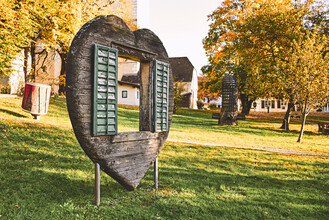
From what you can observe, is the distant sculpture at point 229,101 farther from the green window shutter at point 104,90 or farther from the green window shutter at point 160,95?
the green window shutter at point 104,90

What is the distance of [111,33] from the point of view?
4336mm

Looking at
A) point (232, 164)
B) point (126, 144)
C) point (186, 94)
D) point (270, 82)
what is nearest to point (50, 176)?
point (126, 144)

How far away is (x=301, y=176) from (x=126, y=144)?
222 inches

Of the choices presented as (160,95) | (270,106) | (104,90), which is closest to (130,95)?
(160,95)

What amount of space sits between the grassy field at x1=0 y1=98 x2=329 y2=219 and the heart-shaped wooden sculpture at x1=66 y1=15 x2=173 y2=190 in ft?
2.42

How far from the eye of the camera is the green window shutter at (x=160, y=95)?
5178mm

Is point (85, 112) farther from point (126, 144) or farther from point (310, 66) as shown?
point (310, 66)

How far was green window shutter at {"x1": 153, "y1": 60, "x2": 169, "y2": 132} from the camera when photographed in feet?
17.0

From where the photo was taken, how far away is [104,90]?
4.12 m

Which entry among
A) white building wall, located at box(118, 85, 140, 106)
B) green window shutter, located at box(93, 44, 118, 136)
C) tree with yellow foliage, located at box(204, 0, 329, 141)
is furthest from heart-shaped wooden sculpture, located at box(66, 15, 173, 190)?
white building wall, located at box(118, 85, 140, 106)

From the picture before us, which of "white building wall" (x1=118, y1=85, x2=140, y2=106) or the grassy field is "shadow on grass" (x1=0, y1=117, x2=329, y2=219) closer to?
the grassy field

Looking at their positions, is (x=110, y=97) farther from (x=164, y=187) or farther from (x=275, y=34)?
(x=275, y=34)

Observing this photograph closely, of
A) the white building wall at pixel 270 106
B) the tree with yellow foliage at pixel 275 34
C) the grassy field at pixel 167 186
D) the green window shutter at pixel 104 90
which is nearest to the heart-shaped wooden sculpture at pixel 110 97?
the green window shutter at pixel 104 90

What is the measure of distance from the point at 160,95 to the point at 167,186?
83.6 inches
